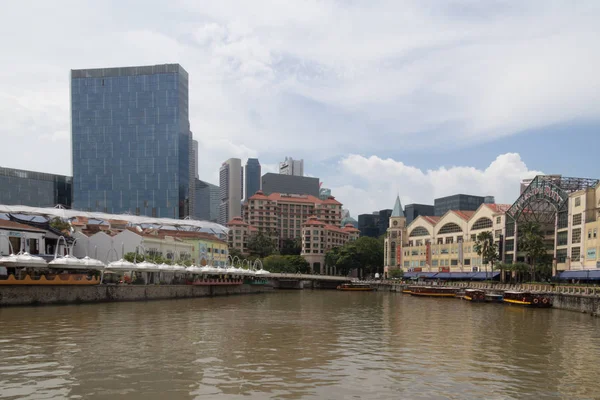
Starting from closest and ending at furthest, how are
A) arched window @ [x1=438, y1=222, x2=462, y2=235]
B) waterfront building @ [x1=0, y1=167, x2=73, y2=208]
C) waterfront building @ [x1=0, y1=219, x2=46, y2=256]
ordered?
waterfront building @ [x1=0, y1=219, x2=46, y2=256]
arched window @ [x1=438, y1=222, x2=462, y2=235]
waterfront building @ [x1=0, y1=167, x2=73, y2=208]

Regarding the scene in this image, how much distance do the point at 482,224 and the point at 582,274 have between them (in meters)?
36.0

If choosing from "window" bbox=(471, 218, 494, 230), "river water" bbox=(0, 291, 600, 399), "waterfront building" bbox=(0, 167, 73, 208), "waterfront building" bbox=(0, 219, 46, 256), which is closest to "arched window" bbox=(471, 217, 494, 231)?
"window" bbox=(471, 218, 494, 230)

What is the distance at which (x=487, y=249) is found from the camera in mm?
101875

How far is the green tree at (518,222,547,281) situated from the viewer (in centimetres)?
8675

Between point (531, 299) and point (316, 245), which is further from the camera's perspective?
point (316, 245)

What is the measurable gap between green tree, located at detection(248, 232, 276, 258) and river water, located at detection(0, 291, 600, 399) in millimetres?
130056

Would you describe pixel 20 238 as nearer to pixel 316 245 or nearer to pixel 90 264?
pixel 90 264

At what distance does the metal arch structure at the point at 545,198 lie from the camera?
89750mm

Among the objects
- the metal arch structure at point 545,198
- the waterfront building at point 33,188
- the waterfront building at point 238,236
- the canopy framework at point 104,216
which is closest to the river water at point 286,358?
A: the metal arch structure at point 545,198

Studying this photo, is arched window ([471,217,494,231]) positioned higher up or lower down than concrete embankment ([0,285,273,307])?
higher up

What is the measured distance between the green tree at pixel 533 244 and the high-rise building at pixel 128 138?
108803mm

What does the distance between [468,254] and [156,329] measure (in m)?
91.0

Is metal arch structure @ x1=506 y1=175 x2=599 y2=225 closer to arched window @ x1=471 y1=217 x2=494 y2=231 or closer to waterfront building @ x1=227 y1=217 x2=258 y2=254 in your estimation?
arched window @ x1=471 y1=217 x2=494 y2=231

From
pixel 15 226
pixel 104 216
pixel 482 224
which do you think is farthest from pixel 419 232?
pixel 15 226
